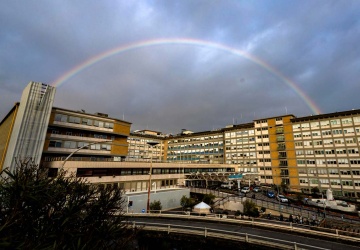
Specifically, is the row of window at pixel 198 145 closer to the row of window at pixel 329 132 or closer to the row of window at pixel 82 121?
the row of window at pixel 329 132

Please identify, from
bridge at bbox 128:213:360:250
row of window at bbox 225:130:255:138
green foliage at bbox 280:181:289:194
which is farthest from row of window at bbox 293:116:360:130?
bridge at bbox 128:213:360:250

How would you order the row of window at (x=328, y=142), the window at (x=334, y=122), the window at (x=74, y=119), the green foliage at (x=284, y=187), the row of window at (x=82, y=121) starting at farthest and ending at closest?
the green foliage at (x=284, y=187) → the window at (x=334, y=122) → the row of window at (x=328, y=142) → the window at (x=74, y=119) → the row of window at (x=82, y=121)

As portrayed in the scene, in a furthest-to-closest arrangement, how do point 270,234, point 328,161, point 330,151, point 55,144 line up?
point 330,151 → point 328,161 → point 55,144 → point 270,234

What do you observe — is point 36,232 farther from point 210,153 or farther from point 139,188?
point 210,153

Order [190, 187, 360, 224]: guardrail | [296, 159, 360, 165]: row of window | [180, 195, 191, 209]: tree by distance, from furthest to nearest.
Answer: [296, 159, 360, 165]: row of window < [180, 195, 191, 209]: tree < [190, 187, 360, 224]: guardrail

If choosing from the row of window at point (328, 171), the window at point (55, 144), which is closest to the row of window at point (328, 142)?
the row of window at point (328, 171)

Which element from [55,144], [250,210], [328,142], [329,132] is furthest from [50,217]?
[329,132]

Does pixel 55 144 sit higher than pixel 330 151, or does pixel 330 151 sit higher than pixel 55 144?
pixel 330 151

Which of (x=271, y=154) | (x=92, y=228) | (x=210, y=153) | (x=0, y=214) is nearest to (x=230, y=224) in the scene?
(x=92, y=228)

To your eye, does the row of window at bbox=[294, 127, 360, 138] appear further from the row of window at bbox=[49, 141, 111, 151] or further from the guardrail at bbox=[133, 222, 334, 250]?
the row of window at bbox=[49, 141, 111, 151]

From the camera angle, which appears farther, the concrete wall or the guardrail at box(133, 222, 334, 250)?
the concrete wall

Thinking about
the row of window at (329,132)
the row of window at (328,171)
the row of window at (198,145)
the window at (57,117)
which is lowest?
the row of window at (328,171)

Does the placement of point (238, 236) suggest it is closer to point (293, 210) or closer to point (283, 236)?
point (283, 236)

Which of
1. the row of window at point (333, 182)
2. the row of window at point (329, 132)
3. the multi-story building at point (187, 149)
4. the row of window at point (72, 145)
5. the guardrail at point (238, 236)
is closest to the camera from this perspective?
the guardrail at point (238, 236)
